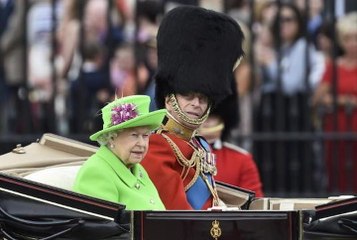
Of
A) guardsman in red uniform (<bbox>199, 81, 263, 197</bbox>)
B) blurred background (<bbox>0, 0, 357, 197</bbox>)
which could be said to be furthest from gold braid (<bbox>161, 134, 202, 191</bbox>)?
blurred background (<bbox>0, 0, 357, 197</bbox>)

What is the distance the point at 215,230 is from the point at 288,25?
402cm

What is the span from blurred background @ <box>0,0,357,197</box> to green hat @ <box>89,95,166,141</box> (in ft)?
11.0

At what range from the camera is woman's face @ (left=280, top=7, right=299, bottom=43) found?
30.0 ft

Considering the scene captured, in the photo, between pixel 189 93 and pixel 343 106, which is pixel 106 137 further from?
pixel 343 106

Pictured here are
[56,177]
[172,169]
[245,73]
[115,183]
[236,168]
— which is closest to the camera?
[115,183]

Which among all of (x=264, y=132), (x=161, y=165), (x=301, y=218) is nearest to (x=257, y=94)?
(x=264, y=132)

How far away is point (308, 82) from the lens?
9094mm

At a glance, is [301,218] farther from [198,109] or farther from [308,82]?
[308,82]

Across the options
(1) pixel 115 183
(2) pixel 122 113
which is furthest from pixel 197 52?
(1) pixel 115 183

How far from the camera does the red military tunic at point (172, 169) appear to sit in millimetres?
5922

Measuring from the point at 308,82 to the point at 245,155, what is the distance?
105 cm

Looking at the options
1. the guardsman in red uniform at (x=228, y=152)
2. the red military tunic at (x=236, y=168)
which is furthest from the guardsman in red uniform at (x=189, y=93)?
the red military tunic at (x=236, y=168)

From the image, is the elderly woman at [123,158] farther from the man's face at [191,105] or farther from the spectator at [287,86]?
the spectator at [287,86]

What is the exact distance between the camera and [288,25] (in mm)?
9180
